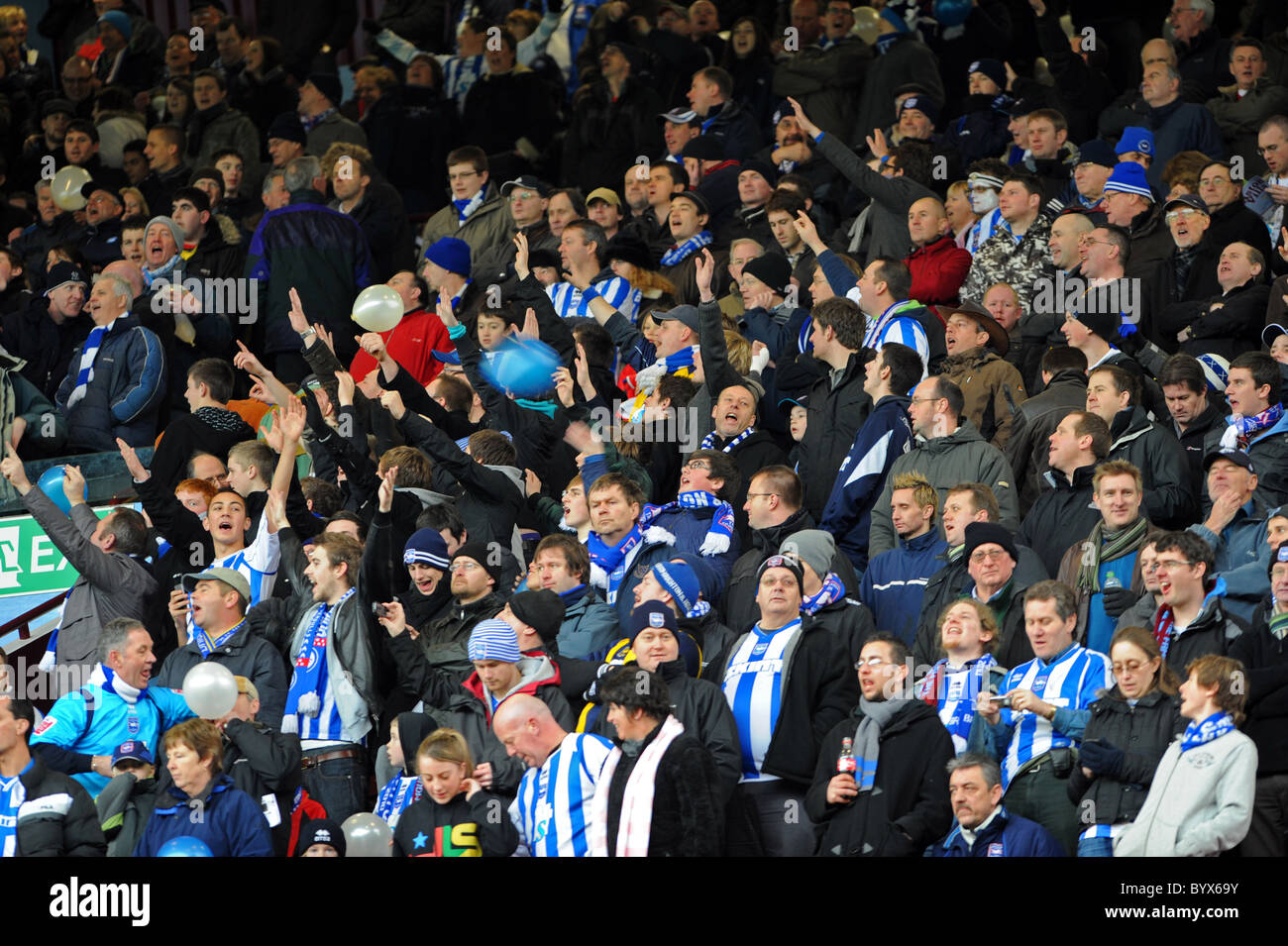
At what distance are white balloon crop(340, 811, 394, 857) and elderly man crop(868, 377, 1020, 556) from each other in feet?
9.73

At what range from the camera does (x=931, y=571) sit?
9680 mm

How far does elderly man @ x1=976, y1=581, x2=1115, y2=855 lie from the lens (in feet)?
27.1

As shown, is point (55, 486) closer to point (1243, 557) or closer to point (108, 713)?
point (108, 713)

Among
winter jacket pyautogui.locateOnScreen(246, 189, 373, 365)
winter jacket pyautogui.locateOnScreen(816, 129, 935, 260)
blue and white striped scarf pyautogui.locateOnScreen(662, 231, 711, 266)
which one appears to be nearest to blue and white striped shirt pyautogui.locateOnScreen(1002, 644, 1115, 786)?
winter jacket pyautogui.locateOnScreen(816, 129, 935, 260)

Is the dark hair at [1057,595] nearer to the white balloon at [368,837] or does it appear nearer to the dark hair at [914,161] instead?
the white balloon at [368,837]

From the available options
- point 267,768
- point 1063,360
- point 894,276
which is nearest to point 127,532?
point 267,768

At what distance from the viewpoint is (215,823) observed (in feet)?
28.7

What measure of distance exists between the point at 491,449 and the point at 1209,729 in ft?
15.0

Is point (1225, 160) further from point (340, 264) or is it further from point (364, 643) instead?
point (364, 643)

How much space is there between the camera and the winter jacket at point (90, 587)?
11156mm

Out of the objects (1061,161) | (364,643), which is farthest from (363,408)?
(1061,161)

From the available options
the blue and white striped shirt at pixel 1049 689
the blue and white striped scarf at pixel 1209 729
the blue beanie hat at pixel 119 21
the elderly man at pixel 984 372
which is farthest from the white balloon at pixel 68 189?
the blue and white striped scarf at pixel 1209 729

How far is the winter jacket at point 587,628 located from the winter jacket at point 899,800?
1.73m

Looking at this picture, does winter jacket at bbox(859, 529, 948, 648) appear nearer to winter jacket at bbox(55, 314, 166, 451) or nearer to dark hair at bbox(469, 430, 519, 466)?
dark hair at bbox(469, 430, 519, 466)
